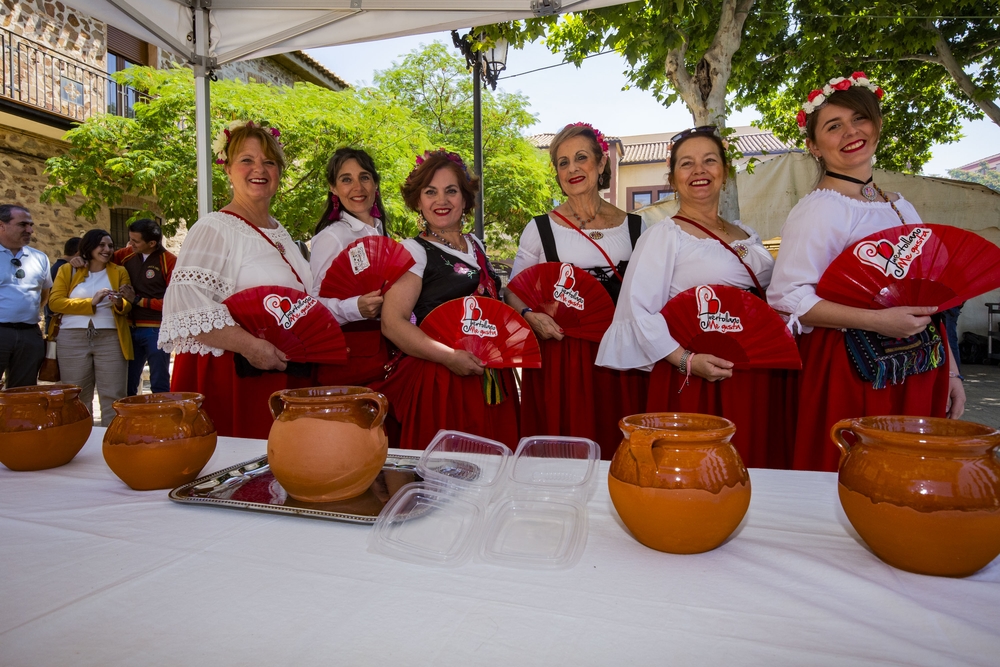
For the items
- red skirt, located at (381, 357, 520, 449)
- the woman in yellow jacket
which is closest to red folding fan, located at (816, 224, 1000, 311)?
red skirt, located at (381, 357, 520, 449)

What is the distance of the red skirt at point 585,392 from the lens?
8.18 ft

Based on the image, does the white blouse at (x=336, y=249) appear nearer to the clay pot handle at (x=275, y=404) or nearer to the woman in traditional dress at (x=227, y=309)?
the woman in traditional dress at (x=227, y=309)

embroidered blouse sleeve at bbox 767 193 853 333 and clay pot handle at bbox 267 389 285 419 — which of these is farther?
embroidered blouse sleeve at bbox 767 193 853 333

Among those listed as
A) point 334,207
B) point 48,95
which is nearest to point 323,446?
point 334,207

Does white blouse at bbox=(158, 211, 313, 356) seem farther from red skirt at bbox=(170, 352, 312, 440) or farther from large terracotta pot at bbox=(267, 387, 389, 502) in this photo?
large terracotta pot at bbox=(267, 387, 389, 502)

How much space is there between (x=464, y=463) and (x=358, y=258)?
137 centimetres

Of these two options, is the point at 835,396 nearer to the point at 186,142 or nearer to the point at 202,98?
the point at 202,98

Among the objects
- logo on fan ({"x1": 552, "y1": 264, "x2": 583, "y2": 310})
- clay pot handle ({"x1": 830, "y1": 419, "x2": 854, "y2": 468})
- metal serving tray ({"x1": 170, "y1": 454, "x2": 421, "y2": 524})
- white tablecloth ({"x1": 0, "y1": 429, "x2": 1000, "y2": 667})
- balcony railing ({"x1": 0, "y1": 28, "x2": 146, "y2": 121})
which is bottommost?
white tablecloth ({"x1": 0, "y1": 429, "x2": 1000, "y2": 667})

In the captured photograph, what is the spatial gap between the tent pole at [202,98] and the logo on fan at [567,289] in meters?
2.07

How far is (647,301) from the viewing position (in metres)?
2.12

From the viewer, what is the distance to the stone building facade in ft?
30.7

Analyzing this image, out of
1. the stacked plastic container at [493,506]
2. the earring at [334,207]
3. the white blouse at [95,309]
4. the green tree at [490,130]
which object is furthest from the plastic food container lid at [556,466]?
the green tree at [490,130]

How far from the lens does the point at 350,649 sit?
631 mm

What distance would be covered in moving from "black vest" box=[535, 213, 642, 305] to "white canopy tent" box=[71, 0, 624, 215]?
1115mm
